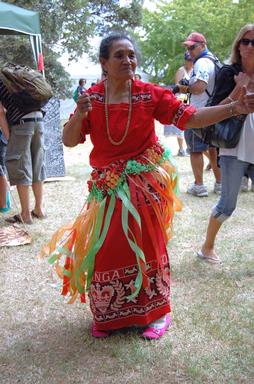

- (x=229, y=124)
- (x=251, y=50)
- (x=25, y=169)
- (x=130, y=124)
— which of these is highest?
(x=251, y=50)

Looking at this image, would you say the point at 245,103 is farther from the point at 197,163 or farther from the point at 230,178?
the point at 197,163

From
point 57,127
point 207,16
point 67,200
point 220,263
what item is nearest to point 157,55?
point 207,16

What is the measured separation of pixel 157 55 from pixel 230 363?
78.6 feet

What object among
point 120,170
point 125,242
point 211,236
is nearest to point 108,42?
point 120,170

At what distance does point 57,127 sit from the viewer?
698 cm

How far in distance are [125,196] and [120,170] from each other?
14cm

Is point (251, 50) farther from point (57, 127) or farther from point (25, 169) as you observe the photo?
point (57, 127)

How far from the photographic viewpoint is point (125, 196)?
94.1 inches

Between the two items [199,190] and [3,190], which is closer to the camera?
[3,190]

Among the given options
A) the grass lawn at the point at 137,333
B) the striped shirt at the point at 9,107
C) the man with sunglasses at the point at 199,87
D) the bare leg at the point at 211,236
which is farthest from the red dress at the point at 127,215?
the striped shirt at the point at 9,107

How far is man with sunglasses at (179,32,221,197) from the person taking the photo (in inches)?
174

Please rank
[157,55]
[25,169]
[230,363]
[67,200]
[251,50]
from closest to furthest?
1. [230,363]
2. [251,50]
3. [25,169]
4. [67,200]
5. [157,55]

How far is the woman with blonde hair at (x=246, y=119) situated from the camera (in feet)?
9.58

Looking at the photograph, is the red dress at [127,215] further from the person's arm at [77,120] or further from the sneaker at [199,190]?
the sneaker at [199,190]
